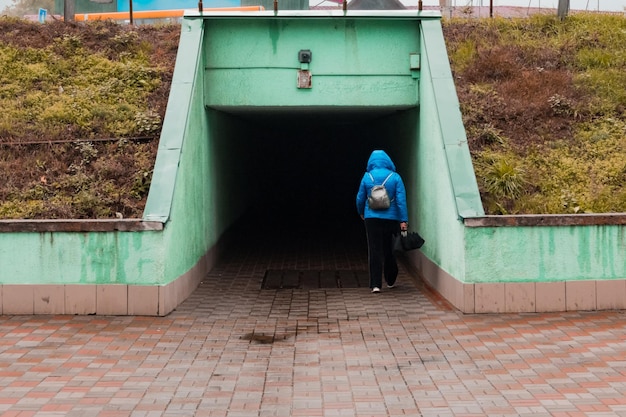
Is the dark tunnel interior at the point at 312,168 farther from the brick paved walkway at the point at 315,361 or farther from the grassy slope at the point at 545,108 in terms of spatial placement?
the brick paved walkway at the point at 315,361

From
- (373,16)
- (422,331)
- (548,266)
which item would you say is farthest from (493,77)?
(422,331)

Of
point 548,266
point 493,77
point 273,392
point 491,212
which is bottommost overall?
point 273,392

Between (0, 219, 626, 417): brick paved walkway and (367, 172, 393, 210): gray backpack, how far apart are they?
1.12 meters

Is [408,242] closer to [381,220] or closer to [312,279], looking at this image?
[381,220]

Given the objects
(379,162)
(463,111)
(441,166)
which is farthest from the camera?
(463,111)

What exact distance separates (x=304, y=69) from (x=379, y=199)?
8.91 feet

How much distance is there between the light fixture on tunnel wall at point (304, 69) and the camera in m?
11.3

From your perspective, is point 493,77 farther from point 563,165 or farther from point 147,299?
point 147,299

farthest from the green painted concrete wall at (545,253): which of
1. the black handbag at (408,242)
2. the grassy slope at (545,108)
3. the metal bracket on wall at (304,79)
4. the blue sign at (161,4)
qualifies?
the blue sign at (161,4)

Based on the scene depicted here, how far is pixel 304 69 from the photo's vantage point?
37.2 feet

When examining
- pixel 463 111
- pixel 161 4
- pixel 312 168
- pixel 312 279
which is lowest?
pixel 312 279

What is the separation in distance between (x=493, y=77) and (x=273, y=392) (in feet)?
27.2

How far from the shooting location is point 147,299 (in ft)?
27.5

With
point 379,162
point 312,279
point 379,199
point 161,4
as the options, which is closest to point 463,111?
point 379,162
